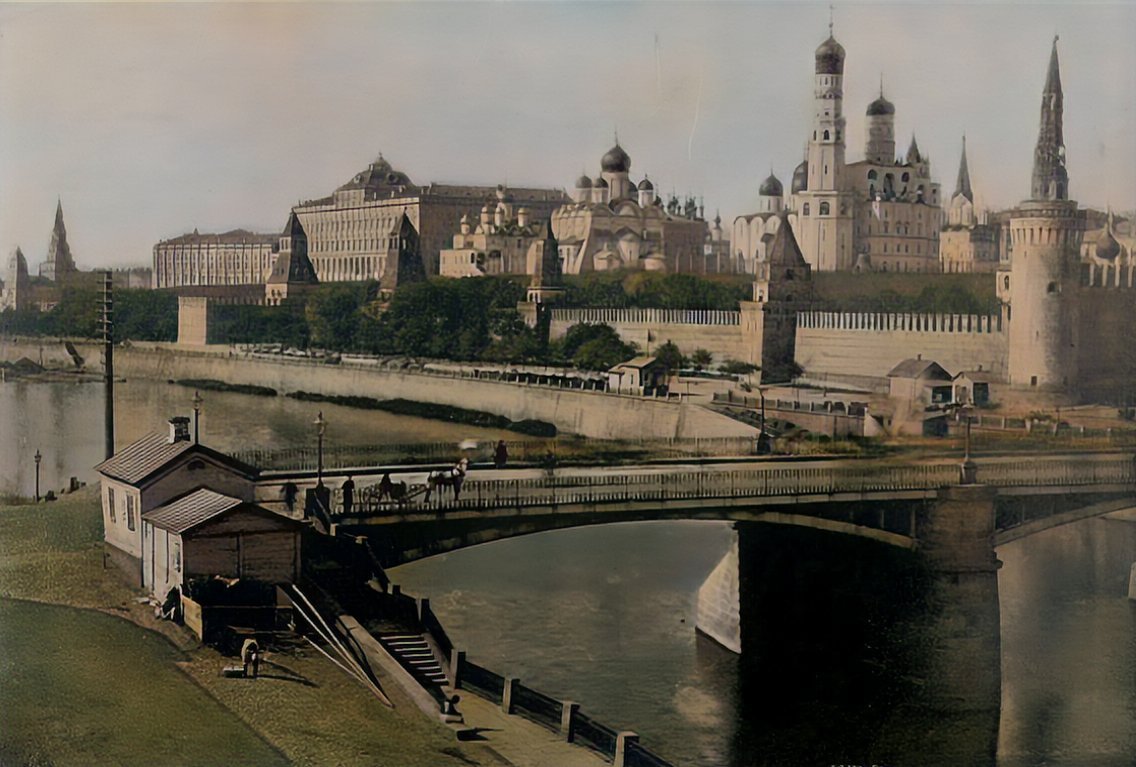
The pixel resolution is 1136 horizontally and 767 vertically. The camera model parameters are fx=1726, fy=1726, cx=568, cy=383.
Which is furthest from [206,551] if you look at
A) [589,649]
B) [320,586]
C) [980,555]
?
[980,555]

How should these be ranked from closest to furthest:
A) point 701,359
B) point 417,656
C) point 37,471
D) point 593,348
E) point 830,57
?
1. point 417,656
2. point 37,471
3. point 830,57
4. point 593,348
5. point 701,359

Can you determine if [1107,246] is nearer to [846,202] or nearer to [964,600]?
[846,202]

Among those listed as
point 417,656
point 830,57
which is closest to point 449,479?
point 417,656

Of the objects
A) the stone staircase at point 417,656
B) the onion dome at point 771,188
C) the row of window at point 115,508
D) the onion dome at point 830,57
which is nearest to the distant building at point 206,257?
the row of window at point 115,508

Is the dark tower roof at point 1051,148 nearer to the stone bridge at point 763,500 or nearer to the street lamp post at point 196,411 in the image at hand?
the stone bridge at point 763,500

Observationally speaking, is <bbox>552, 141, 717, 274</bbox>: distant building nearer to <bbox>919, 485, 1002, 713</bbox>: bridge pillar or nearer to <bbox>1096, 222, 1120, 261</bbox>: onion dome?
<bbox>919, 485, 1002, 713</bbox>: bridge pillar

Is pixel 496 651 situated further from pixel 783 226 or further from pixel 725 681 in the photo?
pixel 783 226
